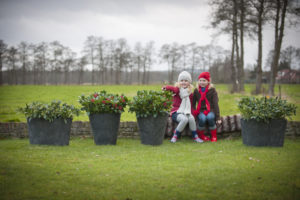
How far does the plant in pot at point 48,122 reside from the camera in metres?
5.54

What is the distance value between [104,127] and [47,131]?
1.22 metres

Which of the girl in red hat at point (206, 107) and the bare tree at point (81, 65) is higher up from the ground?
the bare tree at point (81, 65)

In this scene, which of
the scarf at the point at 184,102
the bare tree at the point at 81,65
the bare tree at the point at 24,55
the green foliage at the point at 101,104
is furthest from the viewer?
the bare tree at the point at 81,65

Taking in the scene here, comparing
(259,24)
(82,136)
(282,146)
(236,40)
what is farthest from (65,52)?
(282,146)

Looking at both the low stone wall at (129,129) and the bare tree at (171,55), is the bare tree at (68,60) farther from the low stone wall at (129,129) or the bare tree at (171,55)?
the low stone wall at (129,129)

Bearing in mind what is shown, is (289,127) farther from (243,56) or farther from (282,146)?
(243,56)

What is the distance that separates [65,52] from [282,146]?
44.9 metres

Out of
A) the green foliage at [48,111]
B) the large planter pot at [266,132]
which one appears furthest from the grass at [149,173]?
the green foliage at [48,111]

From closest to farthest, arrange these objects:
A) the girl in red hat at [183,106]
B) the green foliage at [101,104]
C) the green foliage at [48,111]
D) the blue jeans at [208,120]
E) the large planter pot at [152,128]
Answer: the green foliage at [48,111] < the green foliage at [101,104] < the large planter pot at [152,128] < the girl in red hat at [183,106] < the blue jeans at [208,120]

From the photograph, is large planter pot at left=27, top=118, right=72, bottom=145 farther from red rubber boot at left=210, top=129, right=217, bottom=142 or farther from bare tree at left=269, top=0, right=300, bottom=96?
bare tree at left=269, top=0, right=300, bottom=96

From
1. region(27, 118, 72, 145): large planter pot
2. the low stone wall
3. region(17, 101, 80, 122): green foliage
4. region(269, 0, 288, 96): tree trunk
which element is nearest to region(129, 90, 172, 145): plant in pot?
the low stone wall

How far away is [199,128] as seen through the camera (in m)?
6.71

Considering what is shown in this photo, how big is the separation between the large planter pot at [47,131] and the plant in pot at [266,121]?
158 inches

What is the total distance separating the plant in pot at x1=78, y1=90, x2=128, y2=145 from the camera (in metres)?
5.70
